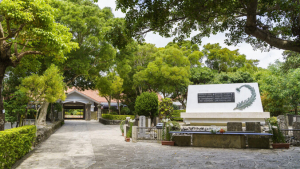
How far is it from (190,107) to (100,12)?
39.3ft

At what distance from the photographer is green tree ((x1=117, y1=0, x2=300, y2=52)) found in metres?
6.22

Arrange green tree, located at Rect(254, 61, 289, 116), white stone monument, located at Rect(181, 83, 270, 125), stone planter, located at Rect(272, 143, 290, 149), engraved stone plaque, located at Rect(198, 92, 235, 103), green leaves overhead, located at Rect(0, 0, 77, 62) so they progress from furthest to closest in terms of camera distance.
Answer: green tree, located at Rect(254, 61, 289, 116)
engraved stone plaque, located at Rect(198, 92, 235, 103)
white stone monument, located at Rect(181, 83, 270, 125)
stone planter, located at Rect(272, 143, 290, 149)
green leaves overhead, located at Rect(0, 0, 77, 62)

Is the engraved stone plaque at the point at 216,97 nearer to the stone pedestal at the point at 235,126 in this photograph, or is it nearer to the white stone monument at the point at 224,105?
the white stone monument at the point at 224,105

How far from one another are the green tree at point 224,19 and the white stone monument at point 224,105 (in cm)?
1036

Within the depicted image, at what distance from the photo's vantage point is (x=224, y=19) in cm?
917

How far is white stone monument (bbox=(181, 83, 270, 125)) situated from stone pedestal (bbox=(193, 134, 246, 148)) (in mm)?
7928

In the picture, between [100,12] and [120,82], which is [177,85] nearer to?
[120,82]

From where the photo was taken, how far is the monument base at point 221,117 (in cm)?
1784

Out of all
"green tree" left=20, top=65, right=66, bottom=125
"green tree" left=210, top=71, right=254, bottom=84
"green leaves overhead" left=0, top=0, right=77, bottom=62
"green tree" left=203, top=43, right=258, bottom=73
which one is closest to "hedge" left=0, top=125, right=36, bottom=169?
"green leaves overhead" left=0, top=0, right=77, bottom=62

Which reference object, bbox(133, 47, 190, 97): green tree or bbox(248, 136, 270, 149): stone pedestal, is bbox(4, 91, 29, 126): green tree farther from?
bbox(133, 47, 190, 97): green tree

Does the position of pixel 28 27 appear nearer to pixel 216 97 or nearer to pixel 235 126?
pixel 235 126

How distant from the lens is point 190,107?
2014 cm

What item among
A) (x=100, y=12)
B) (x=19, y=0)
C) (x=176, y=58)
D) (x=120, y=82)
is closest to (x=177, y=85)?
(x=176, y=58)

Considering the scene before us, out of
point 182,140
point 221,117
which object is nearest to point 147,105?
point 221,117
